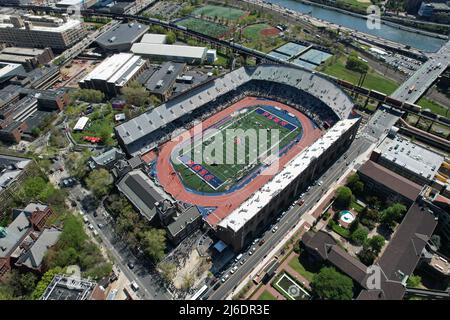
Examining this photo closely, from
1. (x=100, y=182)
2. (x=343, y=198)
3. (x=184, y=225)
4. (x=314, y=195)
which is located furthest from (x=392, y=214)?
(x=100, y=182)

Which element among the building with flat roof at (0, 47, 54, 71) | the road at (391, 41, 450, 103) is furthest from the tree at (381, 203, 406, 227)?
the building with flat roof at (0, 47, 54, 71)

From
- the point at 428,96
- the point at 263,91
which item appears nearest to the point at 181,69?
the point at 263,91

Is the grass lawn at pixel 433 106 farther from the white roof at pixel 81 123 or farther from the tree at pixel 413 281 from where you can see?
the white roof at pixel 81 123

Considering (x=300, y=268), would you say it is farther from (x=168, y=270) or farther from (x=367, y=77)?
(x=367, y=77)

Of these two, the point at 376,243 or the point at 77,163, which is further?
the point at 77,163

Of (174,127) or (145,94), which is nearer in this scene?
(174,127)

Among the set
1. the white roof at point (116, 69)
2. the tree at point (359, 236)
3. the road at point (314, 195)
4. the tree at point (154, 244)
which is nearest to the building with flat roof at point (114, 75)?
the white roof at point (116, 69)

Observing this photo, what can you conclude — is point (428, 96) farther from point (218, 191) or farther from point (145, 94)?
point (145, 94)
